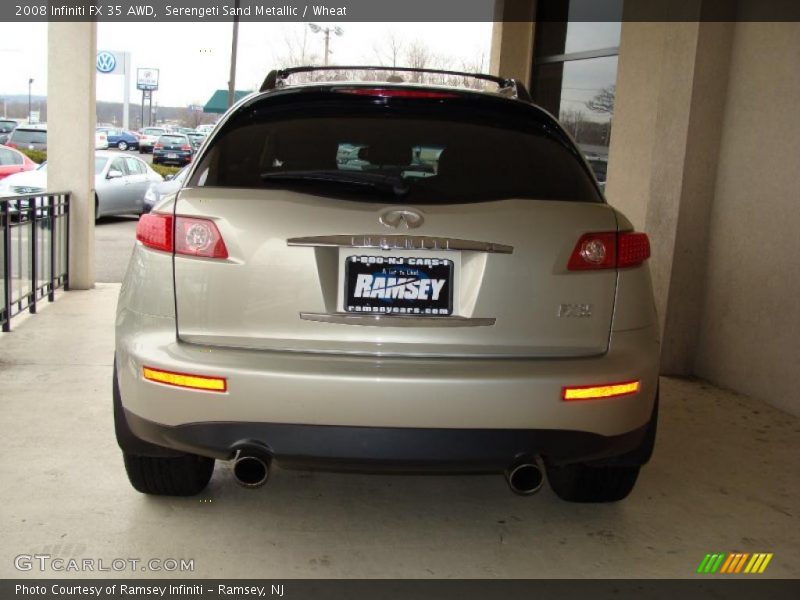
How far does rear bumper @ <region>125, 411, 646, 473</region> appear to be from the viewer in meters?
2.68

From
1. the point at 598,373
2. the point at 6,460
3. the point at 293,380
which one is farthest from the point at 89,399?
the point at 598,373

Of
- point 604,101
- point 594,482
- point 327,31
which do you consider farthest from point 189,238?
point 327,31

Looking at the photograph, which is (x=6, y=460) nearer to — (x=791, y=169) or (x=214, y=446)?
(x=214, y=446)


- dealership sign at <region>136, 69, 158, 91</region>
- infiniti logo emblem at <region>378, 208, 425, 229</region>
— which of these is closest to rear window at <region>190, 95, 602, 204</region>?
infiniti logo emblem at <region>378, 208, 425, 229</region>

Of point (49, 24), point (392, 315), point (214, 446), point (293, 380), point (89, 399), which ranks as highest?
point (49, 24)

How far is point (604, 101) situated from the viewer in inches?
334

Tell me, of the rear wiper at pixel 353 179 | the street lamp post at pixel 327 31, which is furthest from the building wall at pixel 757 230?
the street lamp post at pixel 327 31

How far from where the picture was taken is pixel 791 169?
5340 millimetres

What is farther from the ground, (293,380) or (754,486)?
(293,380)

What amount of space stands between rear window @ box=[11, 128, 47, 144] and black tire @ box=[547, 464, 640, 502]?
3053cm

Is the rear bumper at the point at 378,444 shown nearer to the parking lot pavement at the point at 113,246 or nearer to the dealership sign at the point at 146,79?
the parking lot pavement at the point at 113,246

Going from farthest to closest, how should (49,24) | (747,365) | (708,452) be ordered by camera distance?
(49,24) < (747,365) < (708,452)

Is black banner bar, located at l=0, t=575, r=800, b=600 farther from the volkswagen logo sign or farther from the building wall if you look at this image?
the volkswagen logo sign

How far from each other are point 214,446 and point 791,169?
4.21m
